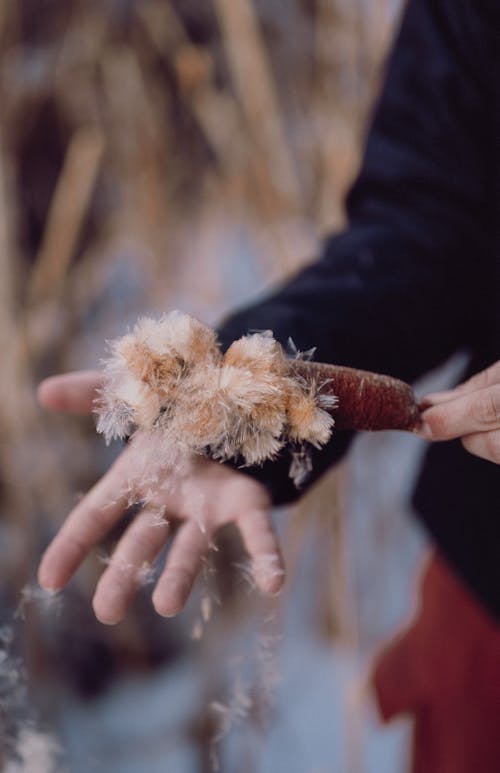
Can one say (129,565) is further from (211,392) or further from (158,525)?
(211,392)

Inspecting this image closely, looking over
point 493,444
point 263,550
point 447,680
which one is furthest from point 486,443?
point 447,680

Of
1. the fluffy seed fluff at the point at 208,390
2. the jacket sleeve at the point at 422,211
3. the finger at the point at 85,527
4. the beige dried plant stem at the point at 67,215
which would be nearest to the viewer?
the fluffy seed fluff at the point at 208,390

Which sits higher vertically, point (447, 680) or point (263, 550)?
point (263, 550)

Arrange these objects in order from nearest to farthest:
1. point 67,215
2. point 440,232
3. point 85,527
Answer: point 85,527 < point 440,232 < point 67,215

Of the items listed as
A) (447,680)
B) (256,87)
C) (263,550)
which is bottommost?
(447,680)

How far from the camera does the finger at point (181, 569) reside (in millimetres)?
457

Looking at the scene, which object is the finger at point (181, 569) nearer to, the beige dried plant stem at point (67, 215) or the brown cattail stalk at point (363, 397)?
the brown cattail stalk at point (363, 397)

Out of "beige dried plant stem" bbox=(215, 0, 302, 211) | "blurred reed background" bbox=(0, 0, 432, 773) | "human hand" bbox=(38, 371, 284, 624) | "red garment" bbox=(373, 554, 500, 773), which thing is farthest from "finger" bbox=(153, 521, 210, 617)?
"beige dried plant stem" bbox=(215, 0, 302, 211)

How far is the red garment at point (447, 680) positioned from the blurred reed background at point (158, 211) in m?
0.35

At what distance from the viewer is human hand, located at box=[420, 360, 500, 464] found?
42 cm

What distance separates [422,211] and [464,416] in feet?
1.12

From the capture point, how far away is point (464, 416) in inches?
17.0

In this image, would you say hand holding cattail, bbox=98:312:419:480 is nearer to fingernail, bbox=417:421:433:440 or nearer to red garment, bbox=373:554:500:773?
fingernail, bbox=417:421:433:440

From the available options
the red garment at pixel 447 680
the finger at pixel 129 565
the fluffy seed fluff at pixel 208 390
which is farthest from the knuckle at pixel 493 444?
the red garment at pixel 447 680
